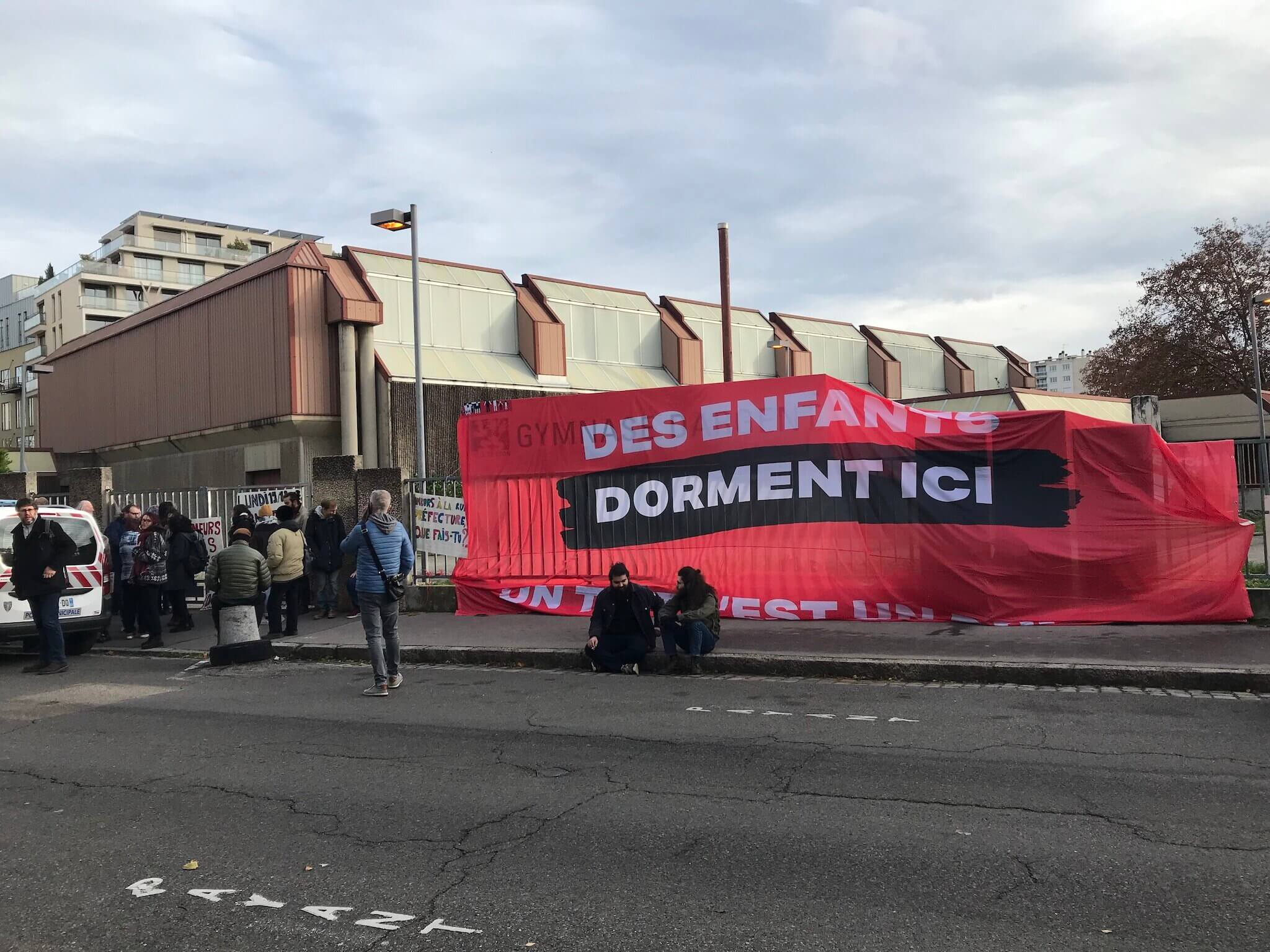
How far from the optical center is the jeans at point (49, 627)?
10.6 m

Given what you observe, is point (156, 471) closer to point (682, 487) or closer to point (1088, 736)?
point (682, 487)

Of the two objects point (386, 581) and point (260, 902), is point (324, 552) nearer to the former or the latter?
point (386, 581)

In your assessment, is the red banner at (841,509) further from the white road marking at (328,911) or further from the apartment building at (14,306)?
the apartment building at (14,306)

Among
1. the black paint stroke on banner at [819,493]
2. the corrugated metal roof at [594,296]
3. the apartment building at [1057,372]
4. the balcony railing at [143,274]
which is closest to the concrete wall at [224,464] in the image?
the corrugated metal roof at [594,296]

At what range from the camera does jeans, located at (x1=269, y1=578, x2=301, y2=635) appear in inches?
492

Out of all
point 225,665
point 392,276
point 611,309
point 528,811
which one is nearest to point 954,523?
point 528,811

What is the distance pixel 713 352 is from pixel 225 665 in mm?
29818

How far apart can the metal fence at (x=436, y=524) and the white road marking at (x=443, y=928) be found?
997cm

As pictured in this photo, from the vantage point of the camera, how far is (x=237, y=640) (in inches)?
448

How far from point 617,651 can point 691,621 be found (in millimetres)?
768

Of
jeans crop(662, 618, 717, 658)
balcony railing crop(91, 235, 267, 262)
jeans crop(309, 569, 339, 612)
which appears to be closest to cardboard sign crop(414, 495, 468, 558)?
jeans crop(309, 569, 339, 612)

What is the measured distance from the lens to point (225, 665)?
11219mm

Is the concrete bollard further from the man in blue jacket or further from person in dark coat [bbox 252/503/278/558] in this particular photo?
the man in blue jacket

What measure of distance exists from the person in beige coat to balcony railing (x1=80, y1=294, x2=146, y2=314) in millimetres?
70435
